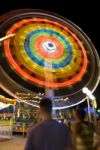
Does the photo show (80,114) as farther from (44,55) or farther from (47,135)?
(44,55)

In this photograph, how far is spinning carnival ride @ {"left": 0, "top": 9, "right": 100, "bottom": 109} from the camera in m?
12.2

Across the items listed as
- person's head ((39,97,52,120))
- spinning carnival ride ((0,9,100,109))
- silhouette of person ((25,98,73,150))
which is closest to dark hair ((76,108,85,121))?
silhouette of person ((25,98,73,150))

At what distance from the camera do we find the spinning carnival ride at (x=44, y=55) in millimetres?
12203

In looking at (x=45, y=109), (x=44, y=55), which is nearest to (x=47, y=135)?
(x=45, y=109)

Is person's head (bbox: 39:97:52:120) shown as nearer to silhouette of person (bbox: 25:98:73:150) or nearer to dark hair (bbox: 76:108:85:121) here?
silhouette of person (bbox: 25:98:73:150)

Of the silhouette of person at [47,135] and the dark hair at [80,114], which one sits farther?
the dark hair at [80,114]

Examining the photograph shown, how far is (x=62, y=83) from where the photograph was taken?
A: 40.8 ft

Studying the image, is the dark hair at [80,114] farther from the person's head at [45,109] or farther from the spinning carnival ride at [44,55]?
the spinning carnival ride at [44,55]

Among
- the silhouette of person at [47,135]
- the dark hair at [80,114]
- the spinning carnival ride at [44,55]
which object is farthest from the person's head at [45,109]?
the spinning carnival ride at [44,55]

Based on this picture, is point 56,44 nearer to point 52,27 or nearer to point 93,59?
point 52,27

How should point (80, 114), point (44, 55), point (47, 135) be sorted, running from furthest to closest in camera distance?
1. point (44, 55)
2. point (80, 114)
3. point (47, 135)

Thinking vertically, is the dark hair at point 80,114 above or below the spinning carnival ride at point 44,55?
below

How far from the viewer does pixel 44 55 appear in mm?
12359

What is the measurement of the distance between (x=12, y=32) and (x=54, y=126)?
869 centimetres
